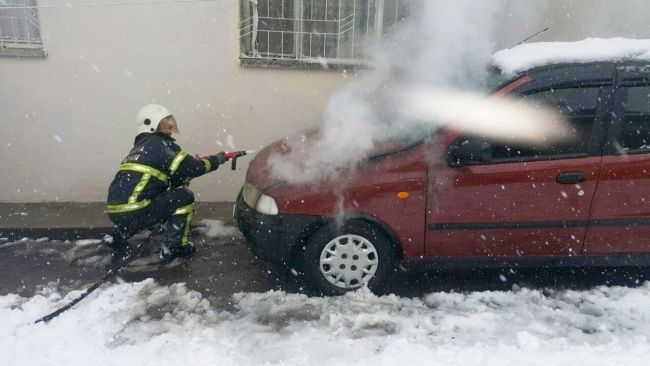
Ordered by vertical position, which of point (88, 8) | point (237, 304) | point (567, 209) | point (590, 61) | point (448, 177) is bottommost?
point (237, 304)

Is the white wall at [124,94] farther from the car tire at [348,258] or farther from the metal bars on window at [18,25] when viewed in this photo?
the car tire at [348,258]

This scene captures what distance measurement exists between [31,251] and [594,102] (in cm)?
538

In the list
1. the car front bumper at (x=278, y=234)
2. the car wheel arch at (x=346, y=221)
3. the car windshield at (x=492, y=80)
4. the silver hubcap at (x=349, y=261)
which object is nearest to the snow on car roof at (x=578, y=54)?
the car windshield at (x=492, y=80)

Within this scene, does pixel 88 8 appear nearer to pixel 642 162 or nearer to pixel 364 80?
pixel 364 80

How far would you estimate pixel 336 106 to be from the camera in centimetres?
572

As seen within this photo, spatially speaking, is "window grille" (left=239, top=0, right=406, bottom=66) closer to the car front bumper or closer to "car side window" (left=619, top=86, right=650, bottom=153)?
the car front bumper

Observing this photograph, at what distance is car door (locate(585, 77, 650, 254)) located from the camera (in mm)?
3834

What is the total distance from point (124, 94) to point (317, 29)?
253 centimetres

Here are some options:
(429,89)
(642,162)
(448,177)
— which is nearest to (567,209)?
(642,162)

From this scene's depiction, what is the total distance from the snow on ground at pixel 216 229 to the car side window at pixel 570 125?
2.98 meters

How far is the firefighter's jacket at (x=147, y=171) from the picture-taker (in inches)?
179

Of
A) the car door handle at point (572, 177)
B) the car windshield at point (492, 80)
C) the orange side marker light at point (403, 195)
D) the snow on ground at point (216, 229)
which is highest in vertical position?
the car windshield at point (492, 80)

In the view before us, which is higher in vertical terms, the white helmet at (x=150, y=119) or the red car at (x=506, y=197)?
the white helmet at (x=150, y=119)

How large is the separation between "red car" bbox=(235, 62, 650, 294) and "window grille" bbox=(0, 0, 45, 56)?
414 cm
